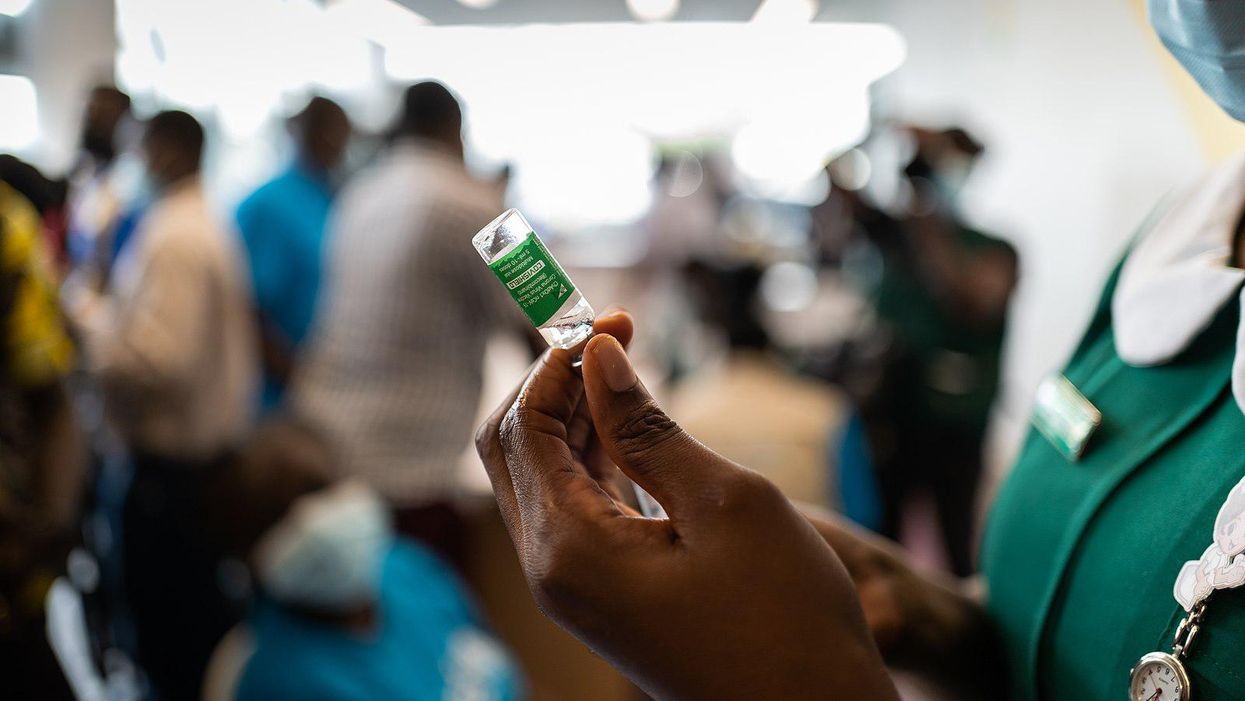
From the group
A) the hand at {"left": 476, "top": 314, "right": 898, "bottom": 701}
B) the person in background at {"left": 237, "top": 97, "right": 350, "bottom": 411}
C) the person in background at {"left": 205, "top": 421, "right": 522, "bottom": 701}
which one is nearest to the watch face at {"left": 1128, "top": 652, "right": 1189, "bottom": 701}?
the hand at {"left": 476, "top": 314, "right": 898, "bottom": 701}

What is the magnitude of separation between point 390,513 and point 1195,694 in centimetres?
213

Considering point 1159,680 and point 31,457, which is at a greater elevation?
point 1159,680

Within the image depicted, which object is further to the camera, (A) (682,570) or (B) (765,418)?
(B) (765,418)

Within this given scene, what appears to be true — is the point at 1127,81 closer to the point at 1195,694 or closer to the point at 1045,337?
the point at 1045,337

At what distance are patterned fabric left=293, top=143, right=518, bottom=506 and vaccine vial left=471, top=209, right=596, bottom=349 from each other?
1657 millimetres

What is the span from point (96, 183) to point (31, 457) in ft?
4.37

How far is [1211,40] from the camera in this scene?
2.15ft

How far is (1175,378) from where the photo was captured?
704 mm

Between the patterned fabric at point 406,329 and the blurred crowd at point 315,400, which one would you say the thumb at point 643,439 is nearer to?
the blurred crowd at point 315,400

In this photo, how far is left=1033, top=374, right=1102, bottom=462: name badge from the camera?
76 cm

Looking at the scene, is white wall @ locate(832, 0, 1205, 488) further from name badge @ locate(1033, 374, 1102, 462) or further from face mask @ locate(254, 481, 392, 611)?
name badge @ locate(1033, 374, 1102, 462)

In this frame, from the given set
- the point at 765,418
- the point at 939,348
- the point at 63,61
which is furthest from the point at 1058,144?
the point at 63,61

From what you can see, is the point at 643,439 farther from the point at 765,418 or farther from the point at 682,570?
the point at 765,418

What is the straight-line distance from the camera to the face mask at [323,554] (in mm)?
1715
